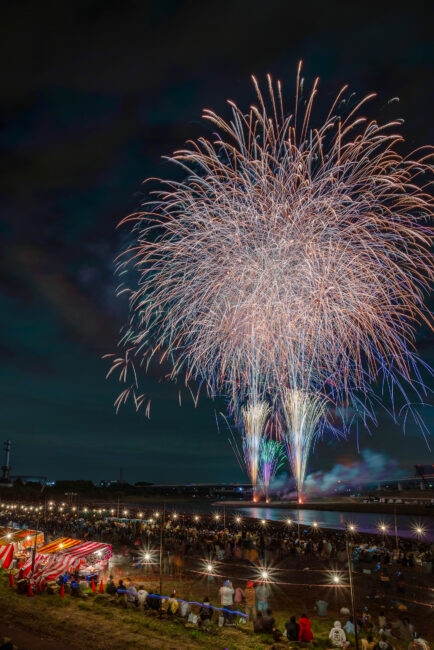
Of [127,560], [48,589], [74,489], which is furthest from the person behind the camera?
[74,489]

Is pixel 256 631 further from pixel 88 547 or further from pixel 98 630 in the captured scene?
pixel 88 547

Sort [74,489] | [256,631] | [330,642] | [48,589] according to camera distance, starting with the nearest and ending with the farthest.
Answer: [330,642] → [256,631] → [48,589] → [74,489]

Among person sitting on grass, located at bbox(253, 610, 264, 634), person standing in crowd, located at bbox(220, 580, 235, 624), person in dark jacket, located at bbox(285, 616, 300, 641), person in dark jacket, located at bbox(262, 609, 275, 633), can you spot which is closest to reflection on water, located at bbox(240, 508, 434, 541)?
person standing in crowd, located at bbox(220, 580, 235, 624)

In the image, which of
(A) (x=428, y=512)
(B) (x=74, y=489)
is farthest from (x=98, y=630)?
(B) (x=74, y=489)

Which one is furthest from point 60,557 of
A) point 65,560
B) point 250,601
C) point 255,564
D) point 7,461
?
point 7,461

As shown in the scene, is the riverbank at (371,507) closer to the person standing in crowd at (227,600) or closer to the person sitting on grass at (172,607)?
the person standing in crowd at (227,600)

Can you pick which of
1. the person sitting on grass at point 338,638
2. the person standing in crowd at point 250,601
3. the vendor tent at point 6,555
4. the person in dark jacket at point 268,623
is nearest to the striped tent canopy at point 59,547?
the vendor tent at point 6,555

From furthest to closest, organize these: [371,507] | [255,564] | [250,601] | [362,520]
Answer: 1. [371,507]
2. [362,520]
3. [255,564]
4. [250,601]

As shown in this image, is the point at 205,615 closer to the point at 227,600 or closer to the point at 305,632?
the point at 227,600

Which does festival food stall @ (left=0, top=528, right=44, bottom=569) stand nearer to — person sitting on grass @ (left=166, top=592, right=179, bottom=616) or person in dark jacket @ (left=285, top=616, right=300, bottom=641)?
person sitting on grass @ (left=166, top=592, right=179, bottom=616)
